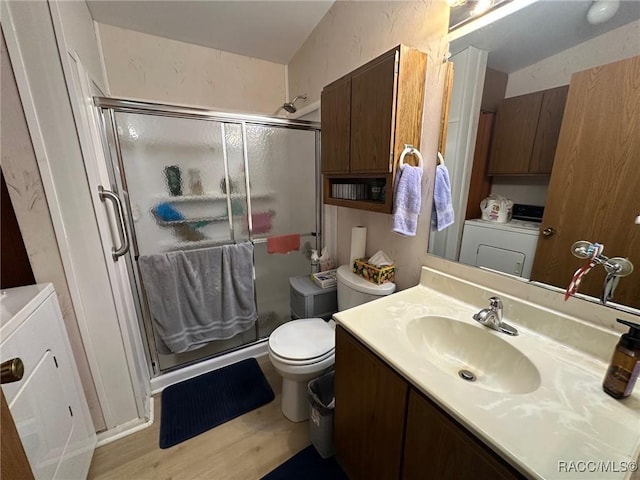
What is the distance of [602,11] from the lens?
2.36 feet

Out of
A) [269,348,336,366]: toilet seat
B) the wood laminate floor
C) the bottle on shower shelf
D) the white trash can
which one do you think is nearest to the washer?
[269,348,336,366]: toilet seat

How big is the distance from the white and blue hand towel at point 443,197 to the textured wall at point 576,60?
0.35m

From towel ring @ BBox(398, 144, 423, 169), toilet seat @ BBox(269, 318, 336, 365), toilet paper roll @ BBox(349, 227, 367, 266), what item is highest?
towel ring @ BBox(398, 144, 423, 169)

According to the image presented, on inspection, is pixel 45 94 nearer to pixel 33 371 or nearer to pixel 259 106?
pixel 33 371

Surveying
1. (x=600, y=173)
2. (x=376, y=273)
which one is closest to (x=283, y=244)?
(x=376, y=273)

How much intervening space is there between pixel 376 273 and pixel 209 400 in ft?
4.31

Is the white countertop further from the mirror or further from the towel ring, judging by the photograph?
the towel ring

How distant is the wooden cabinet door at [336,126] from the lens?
1.30 m

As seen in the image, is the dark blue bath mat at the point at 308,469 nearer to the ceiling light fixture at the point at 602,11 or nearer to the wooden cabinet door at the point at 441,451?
the wooden cabinet door at the point at 441,451

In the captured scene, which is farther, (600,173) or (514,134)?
(514,134)

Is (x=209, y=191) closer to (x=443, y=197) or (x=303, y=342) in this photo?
(x=303, y=342)

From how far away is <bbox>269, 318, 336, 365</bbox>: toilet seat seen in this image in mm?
1278

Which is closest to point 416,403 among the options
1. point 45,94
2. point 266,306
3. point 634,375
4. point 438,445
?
point 438,445

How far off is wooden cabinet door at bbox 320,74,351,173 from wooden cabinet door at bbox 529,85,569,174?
75 cm
